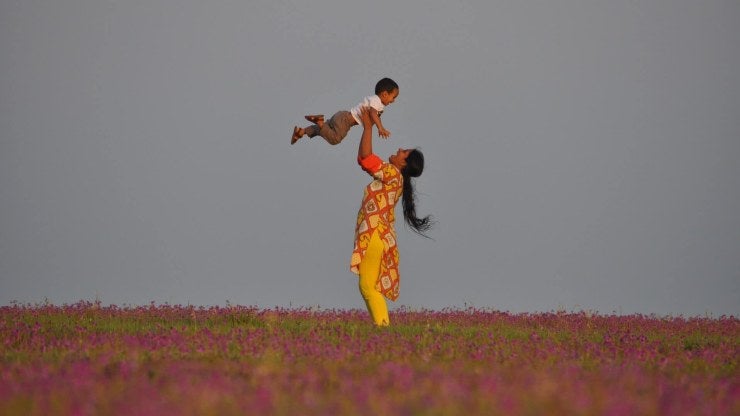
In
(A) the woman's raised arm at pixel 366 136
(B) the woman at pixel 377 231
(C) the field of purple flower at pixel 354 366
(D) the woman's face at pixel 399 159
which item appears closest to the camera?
(C) the field of purple flower at pixel 354 366

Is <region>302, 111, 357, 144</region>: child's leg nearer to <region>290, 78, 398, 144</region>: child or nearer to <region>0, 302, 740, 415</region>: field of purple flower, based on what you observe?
<region>290, 78, 398, 144</region>: child

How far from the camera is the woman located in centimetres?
1216

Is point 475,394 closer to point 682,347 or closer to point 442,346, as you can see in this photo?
point 442,346

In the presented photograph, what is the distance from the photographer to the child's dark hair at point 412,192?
12.6 metres

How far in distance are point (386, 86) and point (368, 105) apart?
0.32 meters

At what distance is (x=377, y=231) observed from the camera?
12266mm

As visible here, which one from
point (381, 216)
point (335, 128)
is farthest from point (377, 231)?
point (335, 128)

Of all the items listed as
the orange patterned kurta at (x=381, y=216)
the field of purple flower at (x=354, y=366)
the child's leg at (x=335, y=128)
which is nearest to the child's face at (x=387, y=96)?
the child's leg at (x=335, y=128)

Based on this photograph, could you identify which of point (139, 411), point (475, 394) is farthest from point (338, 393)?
point (139, 411)

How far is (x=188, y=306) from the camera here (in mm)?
15477

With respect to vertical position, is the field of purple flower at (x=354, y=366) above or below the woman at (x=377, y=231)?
below

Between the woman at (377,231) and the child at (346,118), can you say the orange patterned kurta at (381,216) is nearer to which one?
the woman at (377,231)

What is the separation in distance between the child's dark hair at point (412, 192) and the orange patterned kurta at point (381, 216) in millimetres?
220

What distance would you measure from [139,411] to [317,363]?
313 centimetres
